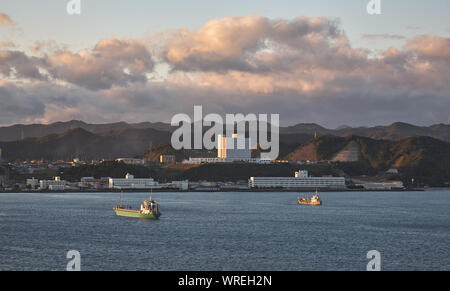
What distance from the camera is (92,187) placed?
136750 mm


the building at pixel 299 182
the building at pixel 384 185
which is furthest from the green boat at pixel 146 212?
the building at pixel 384 185

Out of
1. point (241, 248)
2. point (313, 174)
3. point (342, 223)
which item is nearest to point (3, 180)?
point (313, 174)

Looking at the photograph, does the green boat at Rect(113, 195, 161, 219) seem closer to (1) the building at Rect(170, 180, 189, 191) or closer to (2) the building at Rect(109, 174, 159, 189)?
(1) the building at Rect(170, 180, 189, 191)

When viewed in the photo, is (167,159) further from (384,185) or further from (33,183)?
(384,185)

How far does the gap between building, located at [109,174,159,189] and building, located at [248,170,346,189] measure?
2392cm

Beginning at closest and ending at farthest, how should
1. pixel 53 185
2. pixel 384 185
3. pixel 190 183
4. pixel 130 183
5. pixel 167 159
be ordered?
pixel 53 185 → pixel 130 183 → pixel 190 183 → pixel 384 185 → pixel 167 159

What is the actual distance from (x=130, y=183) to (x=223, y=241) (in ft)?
317

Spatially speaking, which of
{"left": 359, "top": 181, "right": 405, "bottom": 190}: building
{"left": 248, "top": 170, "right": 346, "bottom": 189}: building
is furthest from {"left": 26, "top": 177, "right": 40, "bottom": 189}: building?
{"left": 359, "top": 181, "right": 405, "bottom": 190}: building

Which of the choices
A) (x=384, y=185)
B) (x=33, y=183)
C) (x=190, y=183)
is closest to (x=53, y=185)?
(x=33, y=183)

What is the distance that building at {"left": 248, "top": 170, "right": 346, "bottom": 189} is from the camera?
144 metres

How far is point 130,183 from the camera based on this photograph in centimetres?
13725
